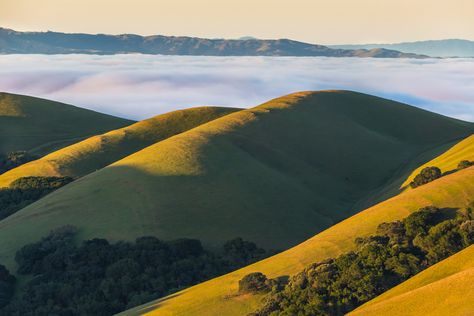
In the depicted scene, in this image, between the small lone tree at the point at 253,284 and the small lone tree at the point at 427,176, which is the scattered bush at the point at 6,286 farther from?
the small lone tree at the point at 427,176

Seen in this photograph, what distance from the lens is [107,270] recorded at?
6334 centimetres

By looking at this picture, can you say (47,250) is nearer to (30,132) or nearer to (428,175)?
(428,175)

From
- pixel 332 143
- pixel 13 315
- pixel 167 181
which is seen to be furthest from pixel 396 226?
pixel 332 143

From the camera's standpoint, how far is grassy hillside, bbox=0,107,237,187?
10917cm

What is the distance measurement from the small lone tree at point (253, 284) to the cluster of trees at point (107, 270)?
12.8m

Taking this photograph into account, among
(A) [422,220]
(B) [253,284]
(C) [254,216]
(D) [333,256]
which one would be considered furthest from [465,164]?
(B) [253,284]

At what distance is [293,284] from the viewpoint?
42.2 meters

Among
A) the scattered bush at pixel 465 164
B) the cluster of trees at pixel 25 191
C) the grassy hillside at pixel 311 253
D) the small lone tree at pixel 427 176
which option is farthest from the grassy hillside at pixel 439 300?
the cluster of trees at pixel 25 191

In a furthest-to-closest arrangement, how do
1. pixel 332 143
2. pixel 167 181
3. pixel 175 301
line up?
1. pixel 332 143
2. pixel 167 181
3. pixel 175 301

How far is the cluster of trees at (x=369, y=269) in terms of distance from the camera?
126ft

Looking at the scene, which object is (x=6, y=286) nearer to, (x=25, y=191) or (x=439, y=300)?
(x=25, y=191)

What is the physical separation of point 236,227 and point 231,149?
24939 millimetres

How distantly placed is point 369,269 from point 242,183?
4664 cm

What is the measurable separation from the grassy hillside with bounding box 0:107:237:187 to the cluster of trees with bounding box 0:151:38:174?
48.2 feet
